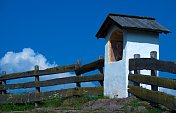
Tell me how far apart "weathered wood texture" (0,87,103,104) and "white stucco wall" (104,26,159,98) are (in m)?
1.17

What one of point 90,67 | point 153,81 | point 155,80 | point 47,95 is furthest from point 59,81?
point 155,80

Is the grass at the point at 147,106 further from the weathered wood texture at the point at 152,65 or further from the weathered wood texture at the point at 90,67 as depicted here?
the weathered wood texture at the point at 90,67

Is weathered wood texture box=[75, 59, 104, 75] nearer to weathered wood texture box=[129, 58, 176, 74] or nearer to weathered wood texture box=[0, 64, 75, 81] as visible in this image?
weathered wood texture box=[0, 64, 75, 81]

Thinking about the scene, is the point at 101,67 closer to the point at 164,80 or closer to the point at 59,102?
the point at 59,102

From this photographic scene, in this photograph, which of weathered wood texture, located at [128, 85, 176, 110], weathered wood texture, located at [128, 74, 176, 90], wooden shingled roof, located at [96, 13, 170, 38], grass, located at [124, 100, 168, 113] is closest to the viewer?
weathered wood texture, located at [128, 85, 176, 110]

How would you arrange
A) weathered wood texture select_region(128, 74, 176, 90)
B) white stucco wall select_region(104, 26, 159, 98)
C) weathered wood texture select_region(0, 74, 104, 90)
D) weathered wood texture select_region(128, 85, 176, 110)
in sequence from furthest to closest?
weathered wood texture select_region(0, 74, 104, 90) → white stucco wall select_region(104, 26, 159, 98) → weathered wood texture select_region(128, 74, 176, 90) → weathered wood texture select_region(128, 85, 176, 110)

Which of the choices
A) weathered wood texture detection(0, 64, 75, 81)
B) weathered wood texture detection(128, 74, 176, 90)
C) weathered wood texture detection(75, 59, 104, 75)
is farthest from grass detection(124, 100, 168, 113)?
weathered wood texture detection(0, 64, 75, 81)

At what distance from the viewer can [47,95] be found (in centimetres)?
2028

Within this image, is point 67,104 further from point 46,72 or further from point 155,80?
point 155,80

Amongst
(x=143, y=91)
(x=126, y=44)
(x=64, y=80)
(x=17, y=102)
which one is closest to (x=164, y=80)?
(x=143, y=91)

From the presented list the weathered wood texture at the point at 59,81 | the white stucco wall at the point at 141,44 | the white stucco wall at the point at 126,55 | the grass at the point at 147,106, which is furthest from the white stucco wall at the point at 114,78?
the grass at the point at 147,106

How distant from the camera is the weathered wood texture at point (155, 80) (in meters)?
11.6

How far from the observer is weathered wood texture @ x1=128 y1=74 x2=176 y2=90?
11.6 metres

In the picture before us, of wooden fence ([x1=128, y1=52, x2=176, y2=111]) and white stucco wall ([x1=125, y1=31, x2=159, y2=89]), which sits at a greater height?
white stucco wall ([x1=125, y1=31, x2=159, y2=89])
